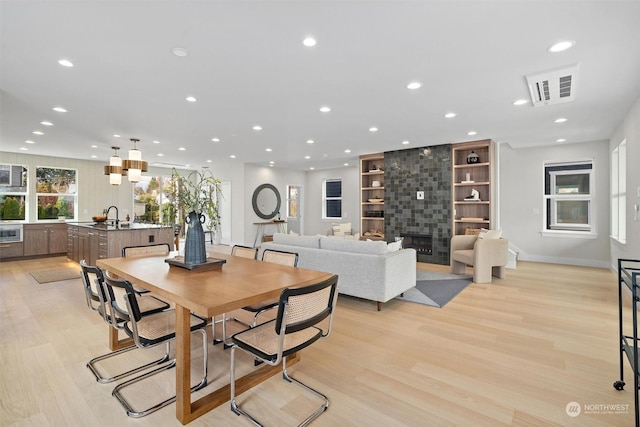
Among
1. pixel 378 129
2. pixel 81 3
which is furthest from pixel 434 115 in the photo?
pixel 81 3

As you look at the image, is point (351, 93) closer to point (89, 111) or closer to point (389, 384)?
point (389, 384)

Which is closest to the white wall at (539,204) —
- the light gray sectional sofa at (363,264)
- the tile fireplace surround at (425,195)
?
the tile fireplace surround at (425,195)

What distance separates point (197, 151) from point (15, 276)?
13.5 ft

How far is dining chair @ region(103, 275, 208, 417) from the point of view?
1.81 metres

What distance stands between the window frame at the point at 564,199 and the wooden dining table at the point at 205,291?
22.6 feet

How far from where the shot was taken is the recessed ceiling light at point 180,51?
2.57m

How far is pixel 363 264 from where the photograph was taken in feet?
12.4

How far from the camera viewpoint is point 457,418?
1839mm

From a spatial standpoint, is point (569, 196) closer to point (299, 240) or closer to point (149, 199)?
point (299, 240)

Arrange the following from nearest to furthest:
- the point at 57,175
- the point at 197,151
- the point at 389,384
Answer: the point at 389,384 < the point at 197,151 < the point at 57,175

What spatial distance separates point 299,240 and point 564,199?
20.2 feet

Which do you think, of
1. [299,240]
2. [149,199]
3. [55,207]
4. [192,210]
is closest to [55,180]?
[55,207]

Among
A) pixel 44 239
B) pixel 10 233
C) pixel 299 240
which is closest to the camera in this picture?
pixel 299 240

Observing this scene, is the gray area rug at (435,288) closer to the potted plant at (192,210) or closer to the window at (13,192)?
the potted plant at (192,210)
